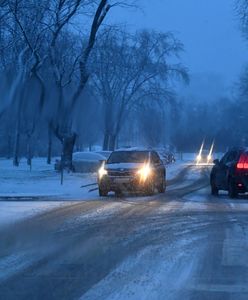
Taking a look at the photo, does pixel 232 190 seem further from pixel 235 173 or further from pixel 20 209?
pixel 20 209

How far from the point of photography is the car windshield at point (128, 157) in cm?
2482

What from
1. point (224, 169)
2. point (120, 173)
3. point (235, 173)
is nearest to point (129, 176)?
point (120, 173)

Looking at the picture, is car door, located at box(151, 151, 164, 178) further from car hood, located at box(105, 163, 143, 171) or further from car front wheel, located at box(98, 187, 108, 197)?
car front wheel, located at box(98, 187, 108, 197)

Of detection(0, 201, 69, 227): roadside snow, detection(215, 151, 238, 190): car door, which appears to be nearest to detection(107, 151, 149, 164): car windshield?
detection(215, 151, 238, 190): car door

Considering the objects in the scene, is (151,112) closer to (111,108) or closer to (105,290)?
(111,108)

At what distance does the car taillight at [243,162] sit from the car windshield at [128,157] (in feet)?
13.2

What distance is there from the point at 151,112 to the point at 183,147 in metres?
43.6

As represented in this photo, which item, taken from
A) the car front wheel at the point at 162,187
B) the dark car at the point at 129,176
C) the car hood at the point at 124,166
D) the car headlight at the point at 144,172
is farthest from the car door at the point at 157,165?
the car hood at the point at 124,166

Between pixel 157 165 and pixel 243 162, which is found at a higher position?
pixel 243 162

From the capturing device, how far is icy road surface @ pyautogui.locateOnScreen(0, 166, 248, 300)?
7.68 meters

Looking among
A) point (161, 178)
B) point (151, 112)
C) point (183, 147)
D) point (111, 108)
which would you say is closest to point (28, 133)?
point (111, 108)

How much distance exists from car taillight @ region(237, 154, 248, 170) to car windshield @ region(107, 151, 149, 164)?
13.2ft

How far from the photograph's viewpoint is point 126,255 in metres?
10.2

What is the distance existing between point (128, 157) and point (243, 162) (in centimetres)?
486
